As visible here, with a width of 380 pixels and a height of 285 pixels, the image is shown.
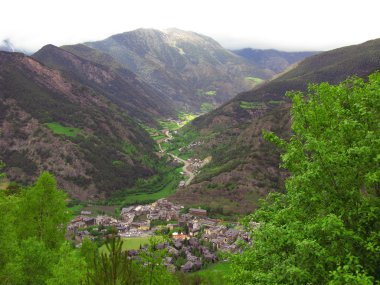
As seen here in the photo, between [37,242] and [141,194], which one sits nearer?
[37,242]

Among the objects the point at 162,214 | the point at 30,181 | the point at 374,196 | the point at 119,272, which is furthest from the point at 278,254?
the point at 30,181

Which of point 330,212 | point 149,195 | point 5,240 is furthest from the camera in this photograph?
point 149,195

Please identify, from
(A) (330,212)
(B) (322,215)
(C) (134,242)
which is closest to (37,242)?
(B) (322,215)

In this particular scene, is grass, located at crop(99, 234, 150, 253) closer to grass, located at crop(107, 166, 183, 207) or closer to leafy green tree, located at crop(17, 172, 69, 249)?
grass, located at crop(107, 166, 183, 207)

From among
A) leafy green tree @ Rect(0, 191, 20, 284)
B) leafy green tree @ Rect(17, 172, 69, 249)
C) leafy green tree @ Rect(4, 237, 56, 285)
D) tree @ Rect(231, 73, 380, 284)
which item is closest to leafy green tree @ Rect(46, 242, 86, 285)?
leafy green tree @ Rect(4, 237, 56, 285)

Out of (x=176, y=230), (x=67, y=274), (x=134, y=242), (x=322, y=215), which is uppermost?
(x=322, y=215)

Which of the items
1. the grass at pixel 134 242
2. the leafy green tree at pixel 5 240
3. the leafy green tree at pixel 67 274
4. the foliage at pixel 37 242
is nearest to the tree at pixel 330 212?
the leafy green tree at pixel 67 274

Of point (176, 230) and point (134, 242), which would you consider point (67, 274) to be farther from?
point (176, 230)
